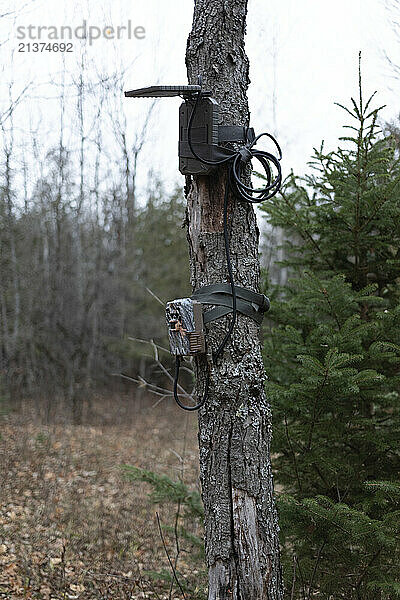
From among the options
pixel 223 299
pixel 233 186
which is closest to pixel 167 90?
pixel 233 186

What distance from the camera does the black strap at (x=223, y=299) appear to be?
2549 mm

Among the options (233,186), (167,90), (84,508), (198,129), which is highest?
(167,90)

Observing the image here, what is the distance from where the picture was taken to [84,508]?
698 cm

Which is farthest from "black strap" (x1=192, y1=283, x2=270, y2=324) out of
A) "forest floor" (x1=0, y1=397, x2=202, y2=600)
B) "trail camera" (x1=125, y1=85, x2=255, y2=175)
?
"forest floor" (x1=0, y1=397, x2=202, y2=600)

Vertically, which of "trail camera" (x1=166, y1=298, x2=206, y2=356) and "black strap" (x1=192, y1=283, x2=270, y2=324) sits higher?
"black strap" (x1=192, y1=283, x2=270, y2=324)

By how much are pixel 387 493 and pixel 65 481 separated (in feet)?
19.0

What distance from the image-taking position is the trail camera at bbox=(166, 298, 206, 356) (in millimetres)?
2469

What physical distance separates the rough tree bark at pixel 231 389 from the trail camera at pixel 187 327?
0.10 metres

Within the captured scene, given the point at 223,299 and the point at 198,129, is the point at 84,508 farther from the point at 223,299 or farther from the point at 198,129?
the point at 198,129

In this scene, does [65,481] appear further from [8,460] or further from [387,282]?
[387,282]

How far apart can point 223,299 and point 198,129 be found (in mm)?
753

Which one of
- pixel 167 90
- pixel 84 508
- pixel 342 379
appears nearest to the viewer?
pixel 167 90

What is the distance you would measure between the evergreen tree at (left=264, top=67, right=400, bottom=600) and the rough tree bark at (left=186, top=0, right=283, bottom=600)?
1.56 ft

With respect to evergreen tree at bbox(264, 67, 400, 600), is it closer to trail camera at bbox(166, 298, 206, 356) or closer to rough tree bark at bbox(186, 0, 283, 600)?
rough tree bark at bbox(186, 0, 283, 600)
